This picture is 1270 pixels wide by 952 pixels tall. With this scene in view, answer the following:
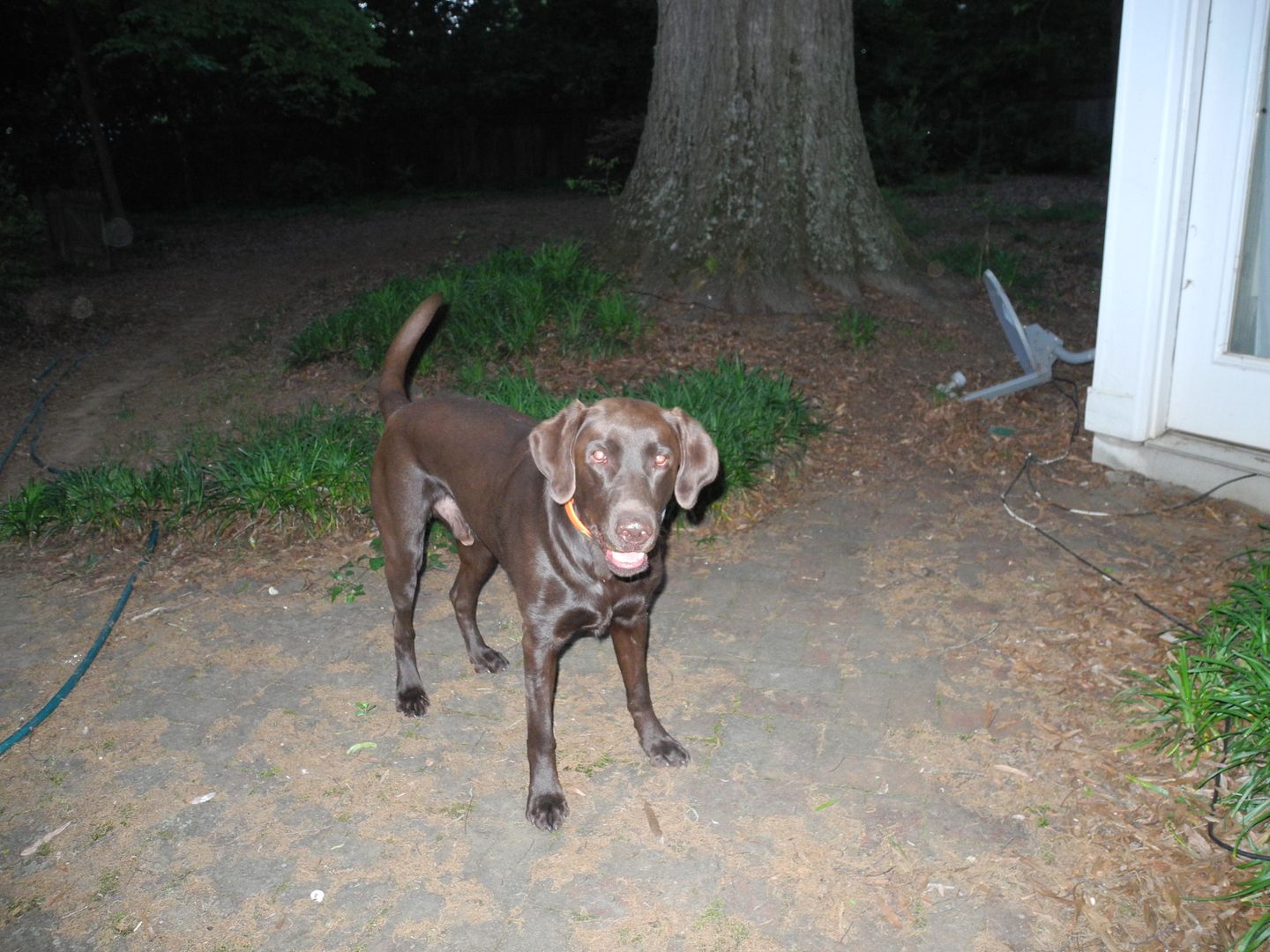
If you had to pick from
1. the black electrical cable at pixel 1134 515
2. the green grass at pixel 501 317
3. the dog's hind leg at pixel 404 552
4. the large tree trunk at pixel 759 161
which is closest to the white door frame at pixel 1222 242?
the black electrical cable at pixel 1134 515

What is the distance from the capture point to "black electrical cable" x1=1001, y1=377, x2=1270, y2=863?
2.76 meters

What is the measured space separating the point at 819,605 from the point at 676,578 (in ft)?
2.37

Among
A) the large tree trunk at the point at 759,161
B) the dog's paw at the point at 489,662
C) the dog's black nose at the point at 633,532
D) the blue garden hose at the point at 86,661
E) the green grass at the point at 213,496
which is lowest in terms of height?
the dog's paw at the point at 489,662

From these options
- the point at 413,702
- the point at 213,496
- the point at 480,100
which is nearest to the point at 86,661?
the point at 213,496

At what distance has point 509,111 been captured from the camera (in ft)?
79.5

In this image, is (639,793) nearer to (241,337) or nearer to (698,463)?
(698,463)

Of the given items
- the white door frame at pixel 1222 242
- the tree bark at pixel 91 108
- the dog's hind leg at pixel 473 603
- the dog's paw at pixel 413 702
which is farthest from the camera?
the tree bark at pixel 91 108

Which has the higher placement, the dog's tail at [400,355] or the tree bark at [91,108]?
the tree bark at [91,108]

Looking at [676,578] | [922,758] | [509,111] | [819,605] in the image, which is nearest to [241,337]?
[676,578]

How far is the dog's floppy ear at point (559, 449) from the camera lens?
9.42 feet

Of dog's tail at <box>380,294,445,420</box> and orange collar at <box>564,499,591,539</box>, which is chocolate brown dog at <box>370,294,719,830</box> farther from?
dog's tail at <box>380,294,445,420</box>

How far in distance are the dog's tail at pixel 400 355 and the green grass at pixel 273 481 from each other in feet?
3.72

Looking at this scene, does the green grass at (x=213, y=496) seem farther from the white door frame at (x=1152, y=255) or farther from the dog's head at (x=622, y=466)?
the white door frame at (x=1152, y=255)

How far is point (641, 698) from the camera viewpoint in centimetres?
332
